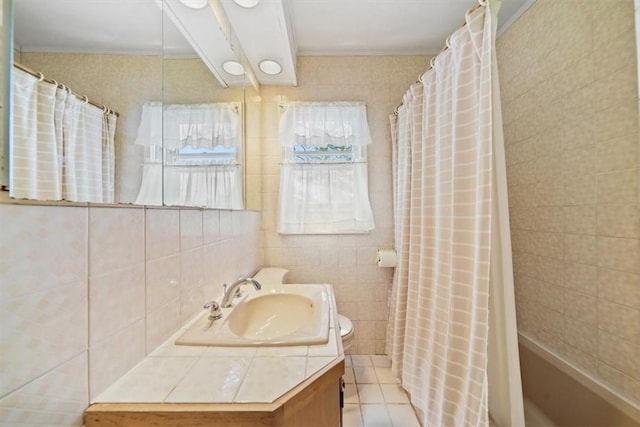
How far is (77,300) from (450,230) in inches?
48.1

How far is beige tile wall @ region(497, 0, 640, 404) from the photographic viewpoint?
1092mm

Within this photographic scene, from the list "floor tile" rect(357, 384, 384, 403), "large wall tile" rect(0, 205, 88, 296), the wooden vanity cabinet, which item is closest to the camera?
"large wall tile" rect(0, 205, 88, 296)

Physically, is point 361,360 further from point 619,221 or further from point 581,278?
point 619,221

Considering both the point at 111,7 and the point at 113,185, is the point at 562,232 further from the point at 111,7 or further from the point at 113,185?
the point at 111,7

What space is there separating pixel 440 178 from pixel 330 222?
102 cm

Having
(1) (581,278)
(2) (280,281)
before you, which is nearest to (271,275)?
(2) (280,281)

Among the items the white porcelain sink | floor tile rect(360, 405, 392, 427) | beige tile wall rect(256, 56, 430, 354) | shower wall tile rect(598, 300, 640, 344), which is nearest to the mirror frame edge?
the white porcelain sink

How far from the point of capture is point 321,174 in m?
2.07

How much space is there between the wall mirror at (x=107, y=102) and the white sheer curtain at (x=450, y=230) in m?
1.09

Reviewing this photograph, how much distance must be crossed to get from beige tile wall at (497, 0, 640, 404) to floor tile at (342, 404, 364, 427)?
1143mm

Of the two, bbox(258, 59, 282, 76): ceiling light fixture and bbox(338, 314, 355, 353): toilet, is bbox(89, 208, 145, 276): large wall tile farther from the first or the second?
bbox(258, 59, 282, 76): ceiling light fixture

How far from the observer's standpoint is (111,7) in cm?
65

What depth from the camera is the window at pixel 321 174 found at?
206 centimetres

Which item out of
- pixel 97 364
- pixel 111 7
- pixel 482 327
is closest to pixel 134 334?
pixel 97 364
